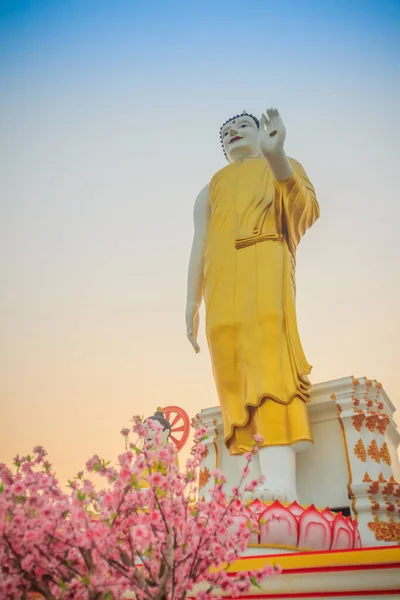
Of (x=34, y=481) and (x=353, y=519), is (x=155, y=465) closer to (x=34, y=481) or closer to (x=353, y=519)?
(x=34, y=481)

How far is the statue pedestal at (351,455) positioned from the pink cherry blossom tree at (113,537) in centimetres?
224

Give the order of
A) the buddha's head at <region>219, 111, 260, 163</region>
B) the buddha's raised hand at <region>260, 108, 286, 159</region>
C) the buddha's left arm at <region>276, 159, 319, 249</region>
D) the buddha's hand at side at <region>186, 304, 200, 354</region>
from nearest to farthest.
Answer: the buddha's raised hand at <region>260, 108, 286, 159</region>, the buddha's left arm at <region>276, 159, 319, 249</region>, the buddha's hand at side at <region>186, 304, 200, 354</region>, the buddha's head at <region>219, 111, 260, 163</region>

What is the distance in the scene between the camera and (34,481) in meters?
1.67

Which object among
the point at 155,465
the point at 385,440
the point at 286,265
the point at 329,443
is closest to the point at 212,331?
the point at 286,265

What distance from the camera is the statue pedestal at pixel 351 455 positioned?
142 inches

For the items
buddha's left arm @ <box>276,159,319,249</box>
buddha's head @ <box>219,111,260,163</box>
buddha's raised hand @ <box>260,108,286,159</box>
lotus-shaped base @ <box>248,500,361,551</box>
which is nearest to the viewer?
lotus-shaped base @ <box>248,500,361,551</box>

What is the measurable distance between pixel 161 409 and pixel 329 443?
1.98m

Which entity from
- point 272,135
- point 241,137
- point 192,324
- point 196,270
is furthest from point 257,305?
point 241,137

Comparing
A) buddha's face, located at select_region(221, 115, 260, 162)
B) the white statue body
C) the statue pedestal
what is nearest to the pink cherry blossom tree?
the white statue body

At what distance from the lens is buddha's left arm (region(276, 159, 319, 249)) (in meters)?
4.24

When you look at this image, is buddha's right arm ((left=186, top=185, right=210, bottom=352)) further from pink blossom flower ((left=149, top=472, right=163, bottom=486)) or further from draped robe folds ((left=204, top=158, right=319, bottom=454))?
pink blossom flower ((left=149, top=472, right=163, bottom=486))

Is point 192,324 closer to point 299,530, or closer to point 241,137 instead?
point 241,137

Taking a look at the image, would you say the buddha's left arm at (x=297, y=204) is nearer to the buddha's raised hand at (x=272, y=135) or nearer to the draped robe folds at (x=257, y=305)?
the draped robe folds at (x=257, y=305)

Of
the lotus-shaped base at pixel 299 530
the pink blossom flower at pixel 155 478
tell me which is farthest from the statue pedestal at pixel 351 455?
the pink blossom flower at pixel 155 478
